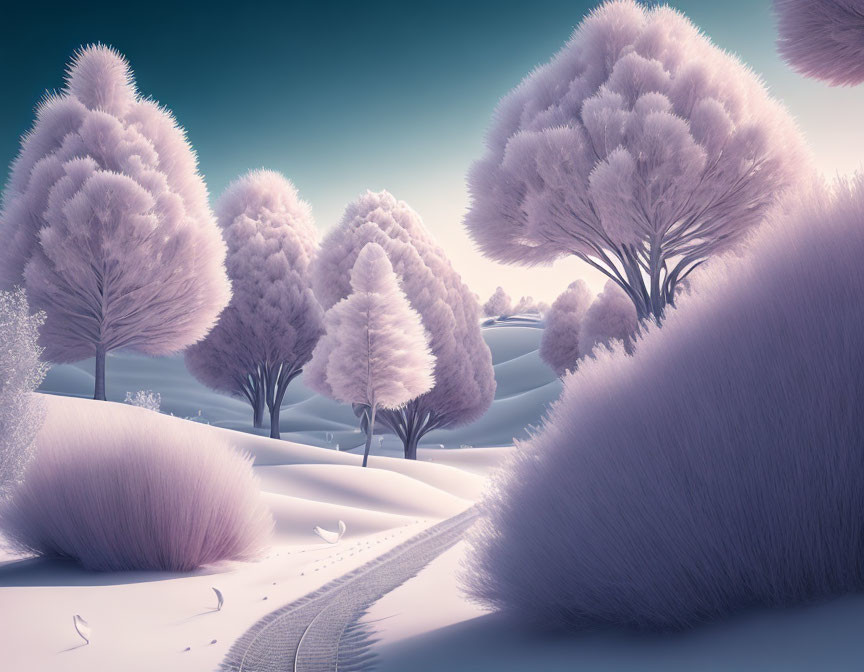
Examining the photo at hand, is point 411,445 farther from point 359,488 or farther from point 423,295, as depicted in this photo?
point 359,488

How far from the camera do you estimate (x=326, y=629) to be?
222 inches

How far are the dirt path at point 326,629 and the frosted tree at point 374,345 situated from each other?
11.2 metres

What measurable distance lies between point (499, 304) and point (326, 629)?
116 metres

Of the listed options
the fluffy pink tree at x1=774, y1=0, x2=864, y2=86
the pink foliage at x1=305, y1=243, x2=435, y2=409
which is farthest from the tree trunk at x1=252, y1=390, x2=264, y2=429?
the fluffy pink tree at x1=774, y1=0, x2=864, y2=86

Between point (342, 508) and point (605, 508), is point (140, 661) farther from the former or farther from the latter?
point (342, 508)

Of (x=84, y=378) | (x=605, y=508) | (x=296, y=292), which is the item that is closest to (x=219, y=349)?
(x=296, y=292)

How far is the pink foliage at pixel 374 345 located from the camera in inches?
792

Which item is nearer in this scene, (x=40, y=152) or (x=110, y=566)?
(x=110, y=566)

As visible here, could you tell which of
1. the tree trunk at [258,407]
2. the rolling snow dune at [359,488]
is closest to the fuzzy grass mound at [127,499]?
the rolling snow dune at [359,488]

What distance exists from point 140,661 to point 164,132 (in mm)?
20473

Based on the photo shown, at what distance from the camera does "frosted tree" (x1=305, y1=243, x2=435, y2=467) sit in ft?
66.0

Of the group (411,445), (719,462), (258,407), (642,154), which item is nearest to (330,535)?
(719,462)

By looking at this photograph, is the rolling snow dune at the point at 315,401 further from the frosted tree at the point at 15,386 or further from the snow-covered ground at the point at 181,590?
the frosted tree at the point at 15,386

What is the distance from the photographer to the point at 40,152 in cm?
2064
